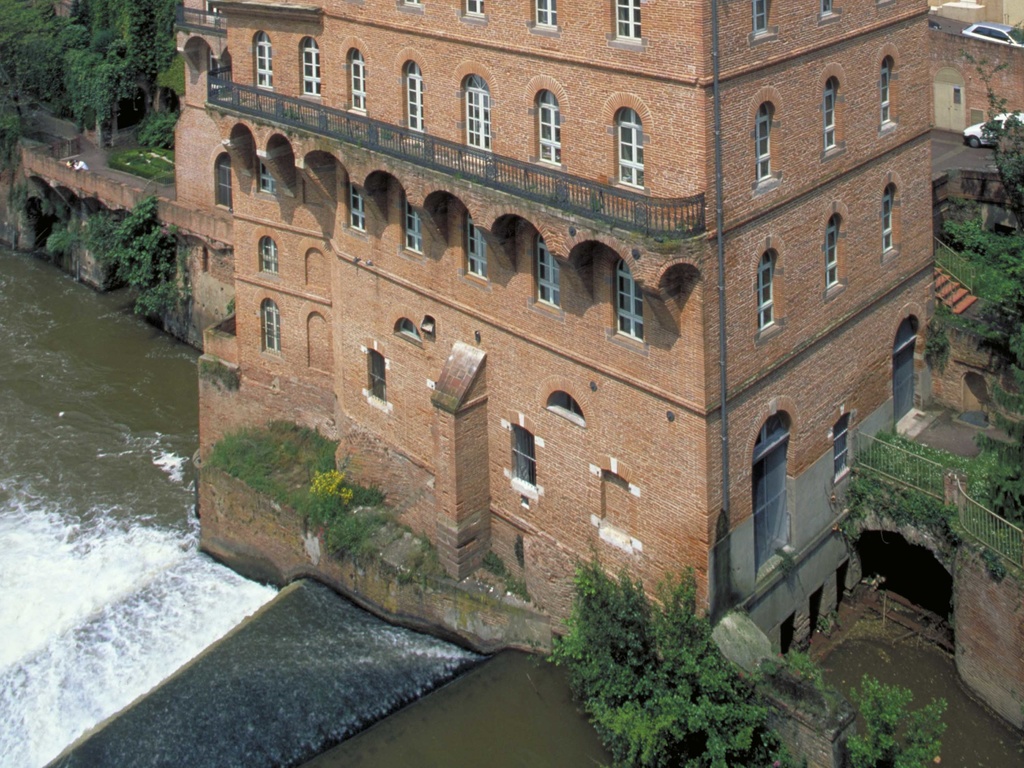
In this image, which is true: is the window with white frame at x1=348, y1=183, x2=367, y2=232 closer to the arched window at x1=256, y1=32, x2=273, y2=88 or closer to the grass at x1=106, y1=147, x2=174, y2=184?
the arched window at x1=256, y1=32, x2=273, y2=88

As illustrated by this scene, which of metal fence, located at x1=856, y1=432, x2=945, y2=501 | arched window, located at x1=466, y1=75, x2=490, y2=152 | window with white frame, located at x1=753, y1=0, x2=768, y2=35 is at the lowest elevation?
metal fence, located at x1=856, y1=432, x2=945, y2=501

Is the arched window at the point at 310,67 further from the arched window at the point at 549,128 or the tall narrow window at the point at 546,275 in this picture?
the tall narrow window at the point at 546,275

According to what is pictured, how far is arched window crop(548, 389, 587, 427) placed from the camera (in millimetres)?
32469

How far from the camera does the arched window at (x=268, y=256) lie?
41781 mm

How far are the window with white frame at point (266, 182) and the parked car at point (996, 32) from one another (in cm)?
2812

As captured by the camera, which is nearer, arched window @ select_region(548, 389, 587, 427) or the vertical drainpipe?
the vertical drainpipe

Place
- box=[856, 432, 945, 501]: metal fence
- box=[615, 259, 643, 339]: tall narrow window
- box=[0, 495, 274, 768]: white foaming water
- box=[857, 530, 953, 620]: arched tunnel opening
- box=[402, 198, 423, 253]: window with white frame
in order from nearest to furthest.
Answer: box=[615, 259, 643, 339]: tall narrow window < box=[856, 432, 945, 501]: metal fence < box=[402, 198, 423, 253]: window with white frame < box=[0, 495, 274, 768]: white foaming water < box=[857, 530, 953, 620]: arched tunnel opening

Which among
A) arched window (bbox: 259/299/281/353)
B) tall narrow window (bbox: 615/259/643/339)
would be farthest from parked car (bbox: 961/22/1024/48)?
tall narrow window (bbox: 615/259/643/339)

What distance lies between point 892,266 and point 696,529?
9.31 m

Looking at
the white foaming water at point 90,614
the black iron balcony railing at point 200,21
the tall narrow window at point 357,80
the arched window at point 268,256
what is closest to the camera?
the tall narrow window at point 357,80

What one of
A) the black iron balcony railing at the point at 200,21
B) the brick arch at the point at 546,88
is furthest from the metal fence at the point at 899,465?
the black iron balcony railing at the point at 200,21

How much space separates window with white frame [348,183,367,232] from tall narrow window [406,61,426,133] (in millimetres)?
3716

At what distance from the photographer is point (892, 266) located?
35.3 m

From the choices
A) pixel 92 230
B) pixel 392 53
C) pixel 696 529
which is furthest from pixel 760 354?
pixel 92 230
